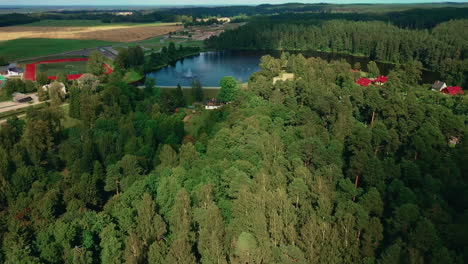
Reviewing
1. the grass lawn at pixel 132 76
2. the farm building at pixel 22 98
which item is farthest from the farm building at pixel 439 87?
the farm building at pixel 22 98

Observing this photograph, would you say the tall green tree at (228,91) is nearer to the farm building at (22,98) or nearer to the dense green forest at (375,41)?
the farm building at (22,98)

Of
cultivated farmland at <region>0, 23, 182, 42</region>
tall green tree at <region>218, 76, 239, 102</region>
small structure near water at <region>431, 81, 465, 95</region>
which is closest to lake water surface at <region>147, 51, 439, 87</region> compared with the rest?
tall green tree at <region>218, 76, 239, 102</region>

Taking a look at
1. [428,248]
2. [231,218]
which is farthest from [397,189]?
[231,218]

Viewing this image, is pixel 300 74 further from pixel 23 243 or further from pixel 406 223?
pixel 23 243

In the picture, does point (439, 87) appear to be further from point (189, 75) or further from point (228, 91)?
point (189, 75)

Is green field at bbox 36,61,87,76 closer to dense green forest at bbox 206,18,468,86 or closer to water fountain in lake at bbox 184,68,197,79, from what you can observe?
water fountain in lake at bbox 184,68,197,79

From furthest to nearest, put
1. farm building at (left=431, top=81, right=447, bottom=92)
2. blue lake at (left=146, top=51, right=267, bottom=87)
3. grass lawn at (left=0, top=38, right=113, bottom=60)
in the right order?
grass lawn at (left=0, top=38, right=113, bottom=60)
blue lake at (left=146, top=51, right=267, bottom=87)
farm building at (left=431, top=81, right=447, bottom=92)
